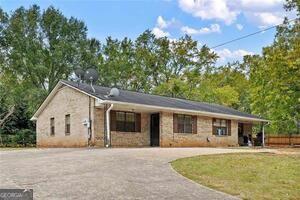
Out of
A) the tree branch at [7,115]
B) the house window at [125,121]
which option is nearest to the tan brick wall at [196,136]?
the house window at [125,121]

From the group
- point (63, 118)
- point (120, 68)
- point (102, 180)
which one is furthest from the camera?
point (120, 68)

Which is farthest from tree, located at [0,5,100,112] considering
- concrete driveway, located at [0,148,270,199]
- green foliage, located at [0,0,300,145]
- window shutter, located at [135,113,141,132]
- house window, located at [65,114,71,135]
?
concrete driveway, located at [0,148,270,199]

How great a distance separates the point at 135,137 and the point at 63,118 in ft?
15.5

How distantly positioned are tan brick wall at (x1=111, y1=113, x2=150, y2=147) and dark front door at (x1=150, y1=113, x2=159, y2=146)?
0.24 meters

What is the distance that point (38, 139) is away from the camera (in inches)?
1152

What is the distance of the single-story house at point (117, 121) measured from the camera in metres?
23.0

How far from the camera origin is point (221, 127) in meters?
31.4

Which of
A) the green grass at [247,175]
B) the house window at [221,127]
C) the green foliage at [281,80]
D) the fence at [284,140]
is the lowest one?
the fence at [284,140]

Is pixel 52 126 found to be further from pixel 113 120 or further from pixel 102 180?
pixel 102 180

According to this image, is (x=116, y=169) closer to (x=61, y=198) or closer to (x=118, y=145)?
(x=61, y=198)

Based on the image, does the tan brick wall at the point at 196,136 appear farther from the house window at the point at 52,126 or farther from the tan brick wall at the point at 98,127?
the house window at the point at 52,126

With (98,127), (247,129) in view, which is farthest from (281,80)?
(98,127)

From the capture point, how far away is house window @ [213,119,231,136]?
3069 cm

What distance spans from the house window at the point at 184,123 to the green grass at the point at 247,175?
12583 millimetres
